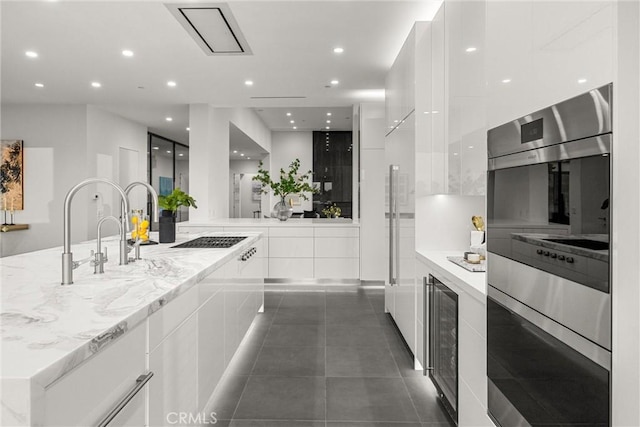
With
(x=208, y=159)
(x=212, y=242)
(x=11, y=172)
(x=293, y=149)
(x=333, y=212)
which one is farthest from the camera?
(x=293, y=149)

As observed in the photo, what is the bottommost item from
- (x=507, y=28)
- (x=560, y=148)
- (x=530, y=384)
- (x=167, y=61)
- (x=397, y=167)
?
(x=530, y=384)

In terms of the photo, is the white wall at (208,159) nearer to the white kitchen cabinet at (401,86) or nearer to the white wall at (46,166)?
the white wall at (46,166)

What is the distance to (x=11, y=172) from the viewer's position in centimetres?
580

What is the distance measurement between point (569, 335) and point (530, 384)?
28cm

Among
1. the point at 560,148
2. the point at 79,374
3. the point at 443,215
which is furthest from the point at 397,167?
the point at 79,374

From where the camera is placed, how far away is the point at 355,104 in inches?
226

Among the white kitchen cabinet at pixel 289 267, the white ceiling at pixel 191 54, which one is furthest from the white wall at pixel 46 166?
the white kitchen cabinet at pixel 289 267

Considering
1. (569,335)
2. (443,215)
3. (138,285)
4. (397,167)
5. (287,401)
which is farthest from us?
(397,167)

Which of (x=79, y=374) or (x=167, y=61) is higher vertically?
(x=167, y=61)

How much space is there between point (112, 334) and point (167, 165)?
28.6 feet

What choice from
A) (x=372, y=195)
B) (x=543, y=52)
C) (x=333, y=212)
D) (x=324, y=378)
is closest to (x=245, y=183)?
(x=333, y=212)

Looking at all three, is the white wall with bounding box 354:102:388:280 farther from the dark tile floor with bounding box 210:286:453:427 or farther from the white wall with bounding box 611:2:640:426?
the white wall with bounding box 611:2:640:426

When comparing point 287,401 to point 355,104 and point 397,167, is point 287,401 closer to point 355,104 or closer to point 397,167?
point 397,167

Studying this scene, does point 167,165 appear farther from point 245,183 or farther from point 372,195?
point 372,195
